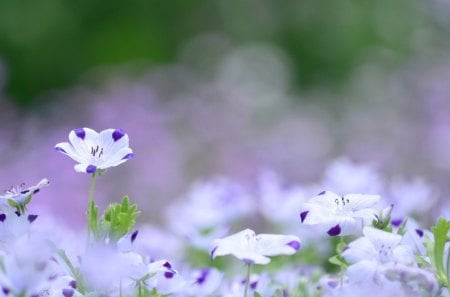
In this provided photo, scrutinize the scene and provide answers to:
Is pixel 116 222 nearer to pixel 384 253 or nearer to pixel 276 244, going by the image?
pixel 276 244

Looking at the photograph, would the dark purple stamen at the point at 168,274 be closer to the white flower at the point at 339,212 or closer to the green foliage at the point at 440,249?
the white flower at the point at 339,212

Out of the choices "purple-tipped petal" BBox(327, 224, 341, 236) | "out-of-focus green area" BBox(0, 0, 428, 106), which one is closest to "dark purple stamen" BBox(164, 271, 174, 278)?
"purple-tipped petal" BBox(327, 224, 341, 236)

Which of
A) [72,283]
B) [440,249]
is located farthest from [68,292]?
[440,249]

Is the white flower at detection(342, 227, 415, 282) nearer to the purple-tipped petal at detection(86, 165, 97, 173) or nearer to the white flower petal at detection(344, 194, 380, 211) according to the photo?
the white flower petal at detection(344, 194, 380, 211)

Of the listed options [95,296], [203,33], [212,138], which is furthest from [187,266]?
[203,33]

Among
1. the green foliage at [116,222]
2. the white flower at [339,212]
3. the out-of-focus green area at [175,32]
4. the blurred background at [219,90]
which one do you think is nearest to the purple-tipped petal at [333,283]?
the white flower at [339,212]
